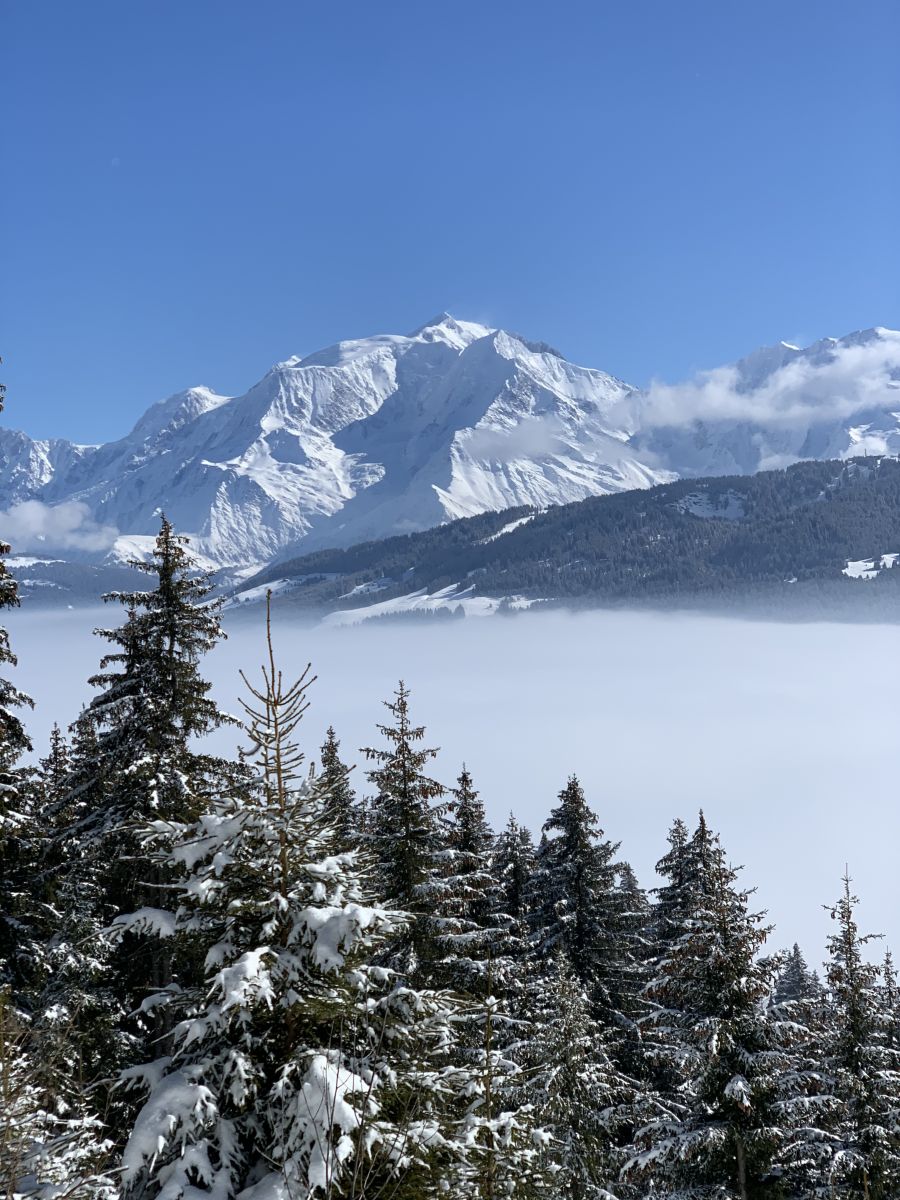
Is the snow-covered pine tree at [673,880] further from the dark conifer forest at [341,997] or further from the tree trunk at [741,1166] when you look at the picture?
the tree trunk at [741,1166]

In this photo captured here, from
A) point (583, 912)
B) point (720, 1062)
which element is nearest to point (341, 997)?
point (720, 1062)

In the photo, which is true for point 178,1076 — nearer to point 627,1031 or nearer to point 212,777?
point 212,777

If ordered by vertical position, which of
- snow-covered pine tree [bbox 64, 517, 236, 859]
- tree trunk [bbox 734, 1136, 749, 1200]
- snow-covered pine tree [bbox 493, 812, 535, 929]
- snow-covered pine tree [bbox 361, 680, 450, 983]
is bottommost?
tree trunk [bbox 734, 1136, 749, 1200]

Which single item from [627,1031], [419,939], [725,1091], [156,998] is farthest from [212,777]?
[627,1031]

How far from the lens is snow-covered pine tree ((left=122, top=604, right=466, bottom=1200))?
21.7 feet

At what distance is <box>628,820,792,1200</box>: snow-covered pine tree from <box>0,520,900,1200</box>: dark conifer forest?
0.06m

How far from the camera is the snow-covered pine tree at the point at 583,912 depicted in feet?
80.3

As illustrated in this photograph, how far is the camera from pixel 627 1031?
2406cm

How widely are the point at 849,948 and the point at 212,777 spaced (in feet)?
44.6

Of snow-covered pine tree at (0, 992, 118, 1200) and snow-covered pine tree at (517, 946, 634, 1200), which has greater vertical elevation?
snow-covered pine tree at (0, 992, 118, 1200)

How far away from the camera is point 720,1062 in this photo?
630 inches

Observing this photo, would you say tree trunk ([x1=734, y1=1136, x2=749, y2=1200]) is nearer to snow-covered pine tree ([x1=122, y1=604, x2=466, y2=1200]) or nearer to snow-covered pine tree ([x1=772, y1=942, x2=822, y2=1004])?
snow-covered pine tree ([x1=122, y1=604, x2=466, y2=1200])

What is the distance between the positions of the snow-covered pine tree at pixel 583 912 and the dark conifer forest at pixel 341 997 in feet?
0.35

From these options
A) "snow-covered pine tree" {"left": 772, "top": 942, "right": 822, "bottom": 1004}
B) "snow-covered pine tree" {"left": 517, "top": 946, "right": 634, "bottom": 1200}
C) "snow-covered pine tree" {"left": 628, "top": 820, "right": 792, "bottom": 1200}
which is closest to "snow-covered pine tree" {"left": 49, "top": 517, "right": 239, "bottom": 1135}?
"snow-covered pine tree" {"left": 517, "top": 946, "right": 634, "bottom": 1200}
